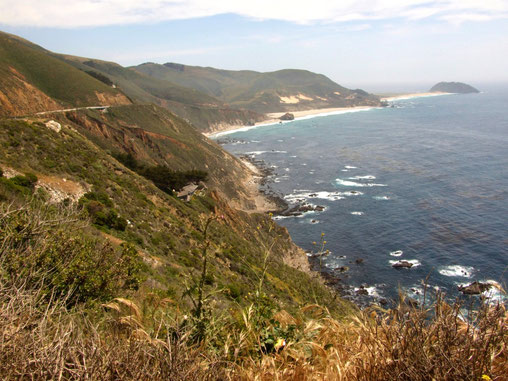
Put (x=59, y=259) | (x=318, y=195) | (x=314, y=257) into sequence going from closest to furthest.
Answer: (x=59, y=259) < (x=314, y=257) < (x=318, y=195)

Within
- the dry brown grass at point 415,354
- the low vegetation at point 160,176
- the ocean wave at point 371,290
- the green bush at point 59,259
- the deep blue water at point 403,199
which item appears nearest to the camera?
the dry brown grass at point 415,354

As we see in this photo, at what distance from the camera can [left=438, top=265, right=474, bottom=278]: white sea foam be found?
39.0m

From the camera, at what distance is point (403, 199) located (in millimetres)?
65062

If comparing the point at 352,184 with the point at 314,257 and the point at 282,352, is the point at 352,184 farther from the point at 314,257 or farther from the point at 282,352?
the point at 282,352

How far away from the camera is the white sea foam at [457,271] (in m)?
39.0

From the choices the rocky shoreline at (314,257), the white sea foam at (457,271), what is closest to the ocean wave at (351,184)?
the rocky shoreline at (314,257)

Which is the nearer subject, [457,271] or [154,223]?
[154,223]

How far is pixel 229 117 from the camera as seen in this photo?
184 metres

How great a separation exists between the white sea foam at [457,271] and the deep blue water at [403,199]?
0.10 m

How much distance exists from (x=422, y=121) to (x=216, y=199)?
503 ft

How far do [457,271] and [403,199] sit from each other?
26.8 metres

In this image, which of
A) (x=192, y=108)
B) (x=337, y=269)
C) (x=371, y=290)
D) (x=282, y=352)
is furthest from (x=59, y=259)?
(x=192, y=108)

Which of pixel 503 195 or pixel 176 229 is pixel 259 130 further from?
pixel 176 229

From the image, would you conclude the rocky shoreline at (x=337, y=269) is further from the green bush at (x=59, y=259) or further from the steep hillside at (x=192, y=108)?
the steep hillside at (x=192, y=108)
